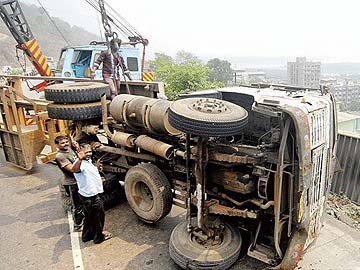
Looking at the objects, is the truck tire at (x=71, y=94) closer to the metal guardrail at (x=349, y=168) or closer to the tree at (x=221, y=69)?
the metal guardrail at (x=349, y=168)

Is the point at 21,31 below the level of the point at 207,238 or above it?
above

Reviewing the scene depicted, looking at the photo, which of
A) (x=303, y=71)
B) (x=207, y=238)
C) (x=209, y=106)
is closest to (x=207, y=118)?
(x=209, y=106)

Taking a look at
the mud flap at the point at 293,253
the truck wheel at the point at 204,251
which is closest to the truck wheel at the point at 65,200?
the truck wheel at the point at 204,251

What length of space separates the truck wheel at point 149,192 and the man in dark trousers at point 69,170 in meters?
0.77

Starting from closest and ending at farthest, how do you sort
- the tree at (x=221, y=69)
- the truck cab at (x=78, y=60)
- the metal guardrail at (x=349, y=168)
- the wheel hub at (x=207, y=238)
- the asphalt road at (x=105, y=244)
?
1. the wheel hub at (x=207, y=238)
2. the asphalt road at (x=105, y=244)
3. the metal guardrail at (x=349, y=168)
4. the truck cab at (x=78, y=60)
5. the tree at (x=221, y=69)

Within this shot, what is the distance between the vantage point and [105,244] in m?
4.50

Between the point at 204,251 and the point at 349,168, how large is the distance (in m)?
3.80

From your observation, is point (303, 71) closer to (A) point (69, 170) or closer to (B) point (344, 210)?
(B) point (344, 210)

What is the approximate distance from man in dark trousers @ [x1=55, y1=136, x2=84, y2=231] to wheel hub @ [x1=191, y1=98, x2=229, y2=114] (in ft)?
5.91

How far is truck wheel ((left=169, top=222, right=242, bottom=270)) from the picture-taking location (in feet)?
12.0

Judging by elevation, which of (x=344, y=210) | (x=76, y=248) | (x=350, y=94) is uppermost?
(x=76, y=248)

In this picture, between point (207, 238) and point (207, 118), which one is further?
point (207, 238)

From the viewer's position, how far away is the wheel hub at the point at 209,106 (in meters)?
3.55

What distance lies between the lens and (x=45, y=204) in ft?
18.9
